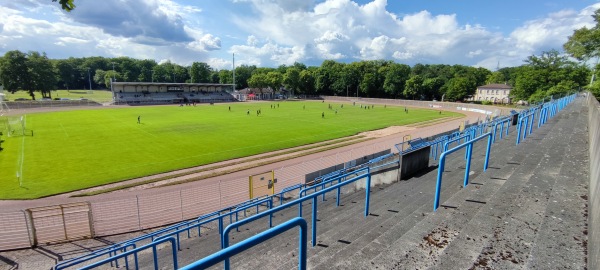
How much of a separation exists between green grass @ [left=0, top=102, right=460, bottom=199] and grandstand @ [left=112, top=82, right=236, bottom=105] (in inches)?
1644

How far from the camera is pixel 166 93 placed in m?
98.5

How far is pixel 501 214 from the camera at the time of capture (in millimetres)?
5430

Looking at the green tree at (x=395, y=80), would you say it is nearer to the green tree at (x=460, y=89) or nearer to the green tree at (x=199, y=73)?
the green tree at (x=460, y=89)

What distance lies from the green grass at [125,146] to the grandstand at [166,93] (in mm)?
41767

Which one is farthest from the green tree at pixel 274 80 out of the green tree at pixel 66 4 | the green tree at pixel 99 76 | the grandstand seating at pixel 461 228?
the green tree at pixel 66 4

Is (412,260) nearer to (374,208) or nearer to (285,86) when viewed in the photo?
(374,208)

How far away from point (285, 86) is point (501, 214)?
116272 mm

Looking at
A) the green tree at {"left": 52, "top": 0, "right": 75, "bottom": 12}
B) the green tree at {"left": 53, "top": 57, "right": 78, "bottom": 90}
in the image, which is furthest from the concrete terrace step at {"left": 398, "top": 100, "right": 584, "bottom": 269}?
the green tree at {"left": 53, "top": 57, "right": 78, "bottom": 90}

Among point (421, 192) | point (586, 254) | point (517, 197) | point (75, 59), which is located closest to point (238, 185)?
point (421, 192)

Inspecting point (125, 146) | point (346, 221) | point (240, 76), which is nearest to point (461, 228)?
point (346, 221)

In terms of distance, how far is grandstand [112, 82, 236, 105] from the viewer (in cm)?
8681

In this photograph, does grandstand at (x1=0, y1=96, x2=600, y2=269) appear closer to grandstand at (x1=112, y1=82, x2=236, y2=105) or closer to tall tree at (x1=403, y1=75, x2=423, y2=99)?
grandstand at (x1=112, y1=82, x2=236, y2=105)

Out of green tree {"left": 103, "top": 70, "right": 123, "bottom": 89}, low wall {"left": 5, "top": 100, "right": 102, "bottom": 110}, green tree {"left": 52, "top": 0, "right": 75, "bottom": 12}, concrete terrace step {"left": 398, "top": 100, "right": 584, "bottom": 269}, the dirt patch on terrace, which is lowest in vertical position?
the dirt patch on terrace

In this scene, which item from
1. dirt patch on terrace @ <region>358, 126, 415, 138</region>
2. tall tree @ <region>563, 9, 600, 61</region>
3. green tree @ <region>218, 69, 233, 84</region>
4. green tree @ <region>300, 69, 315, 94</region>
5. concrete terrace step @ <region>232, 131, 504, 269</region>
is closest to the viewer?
concrete terrace step @ <region>232, 131, 504, 269</region>
